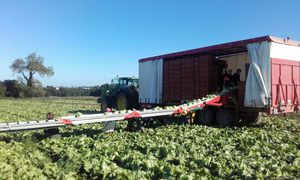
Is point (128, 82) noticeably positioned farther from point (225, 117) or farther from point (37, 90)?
point (37, 90)

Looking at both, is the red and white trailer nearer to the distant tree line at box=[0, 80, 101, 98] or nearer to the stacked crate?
the stacked crate

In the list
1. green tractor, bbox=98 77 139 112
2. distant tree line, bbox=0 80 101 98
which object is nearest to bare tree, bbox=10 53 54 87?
distant tree line, bbox=0 80 101 98

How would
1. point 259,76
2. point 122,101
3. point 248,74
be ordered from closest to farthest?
1. point 259,76
2. point 248,74
3. point 122,101

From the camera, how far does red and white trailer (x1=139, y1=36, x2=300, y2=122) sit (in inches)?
465

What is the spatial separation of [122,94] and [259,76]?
9757 mm

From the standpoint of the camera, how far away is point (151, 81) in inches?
690

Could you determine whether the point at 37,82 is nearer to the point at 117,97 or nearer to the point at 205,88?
the point at 117,97

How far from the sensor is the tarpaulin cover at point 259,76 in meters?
11.7

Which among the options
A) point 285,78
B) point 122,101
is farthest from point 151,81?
point 285,78

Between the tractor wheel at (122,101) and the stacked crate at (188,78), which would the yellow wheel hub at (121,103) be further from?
the stacked crate at (188,78)

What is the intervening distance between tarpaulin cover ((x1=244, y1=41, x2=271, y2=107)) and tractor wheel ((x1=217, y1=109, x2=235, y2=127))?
43.1 inches

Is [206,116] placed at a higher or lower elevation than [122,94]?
lower

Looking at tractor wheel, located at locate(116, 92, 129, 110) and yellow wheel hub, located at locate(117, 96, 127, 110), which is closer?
tractor wheel, located at locate(116, 92, 129, 110)

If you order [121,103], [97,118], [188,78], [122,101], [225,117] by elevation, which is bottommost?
[225,117]
